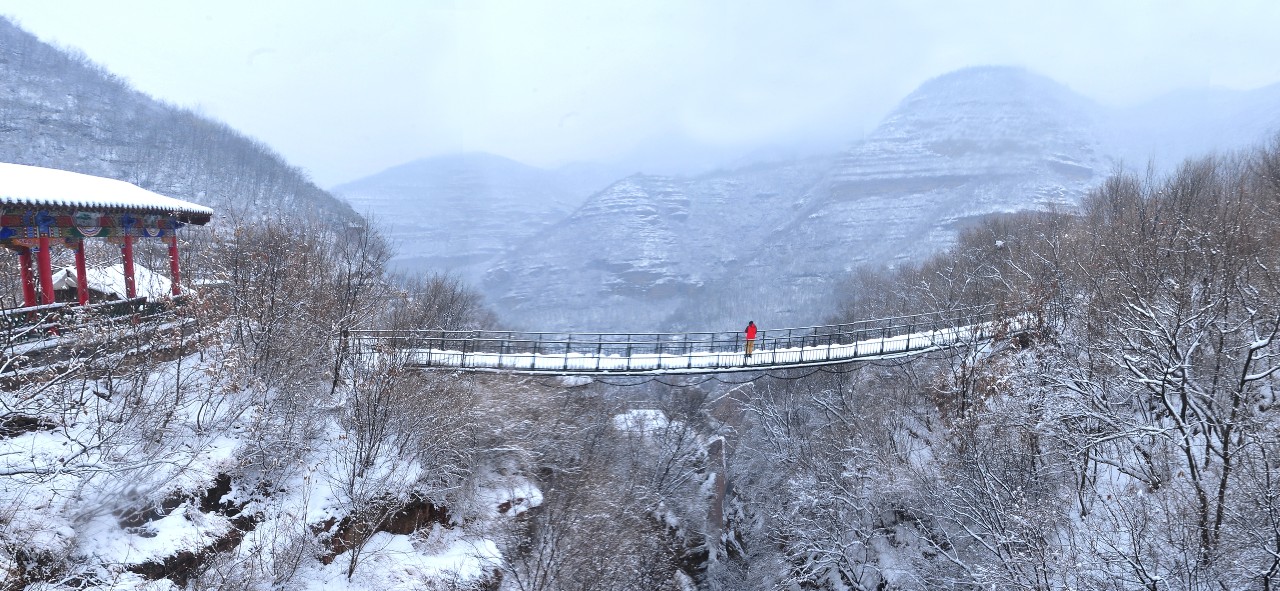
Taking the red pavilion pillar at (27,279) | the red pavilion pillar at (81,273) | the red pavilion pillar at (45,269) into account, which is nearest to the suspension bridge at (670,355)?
the red pavilion pillar at (81,273)

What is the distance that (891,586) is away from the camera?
1778 centimetres

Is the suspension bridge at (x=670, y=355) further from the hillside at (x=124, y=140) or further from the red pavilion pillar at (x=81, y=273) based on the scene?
the hillside at (x=124, y=140)

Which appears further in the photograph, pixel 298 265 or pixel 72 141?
pixel 72 141

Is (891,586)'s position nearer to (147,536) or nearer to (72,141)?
(147,536)

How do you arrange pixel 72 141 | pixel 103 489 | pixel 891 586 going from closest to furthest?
pixel 103 489 → pixel 891 586 → pixel 72 141

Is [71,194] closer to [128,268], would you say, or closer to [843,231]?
[128,268]

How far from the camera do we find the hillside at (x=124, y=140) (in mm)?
93500

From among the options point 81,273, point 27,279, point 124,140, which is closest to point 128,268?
point 81,273

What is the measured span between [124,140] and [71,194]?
123m

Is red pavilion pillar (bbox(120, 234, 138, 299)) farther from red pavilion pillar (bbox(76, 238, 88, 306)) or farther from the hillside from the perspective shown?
the hillside

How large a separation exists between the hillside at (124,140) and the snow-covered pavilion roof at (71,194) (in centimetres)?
7215

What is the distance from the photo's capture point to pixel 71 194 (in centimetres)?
1451

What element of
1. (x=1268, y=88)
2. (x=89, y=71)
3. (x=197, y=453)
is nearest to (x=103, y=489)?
(x=197, y=453)

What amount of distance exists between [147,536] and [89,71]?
168208 mm
